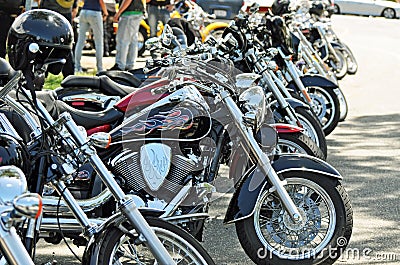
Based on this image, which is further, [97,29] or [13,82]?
[97,29]

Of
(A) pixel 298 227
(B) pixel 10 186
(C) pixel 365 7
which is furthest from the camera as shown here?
(C) pixel 365 7

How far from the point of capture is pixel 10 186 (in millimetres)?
2404

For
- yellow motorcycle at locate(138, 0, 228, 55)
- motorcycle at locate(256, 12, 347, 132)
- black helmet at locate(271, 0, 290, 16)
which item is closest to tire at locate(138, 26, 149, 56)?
yellow motorcycle at locate(138, 0, 228, 55)

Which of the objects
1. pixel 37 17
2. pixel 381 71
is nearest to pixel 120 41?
pixel 381 71

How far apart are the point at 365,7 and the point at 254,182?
1197 inches

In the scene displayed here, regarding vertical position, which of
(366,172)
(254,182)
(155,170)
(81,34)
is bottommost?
(81,34)

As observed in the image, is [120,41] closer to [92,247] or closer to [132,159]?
[132,159]

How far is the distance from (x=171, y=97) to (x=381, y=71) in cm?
1095

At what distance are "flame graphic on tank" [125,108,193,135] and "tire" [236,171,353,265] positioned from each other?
2.12 ft

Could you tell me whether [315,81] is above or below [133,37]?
above

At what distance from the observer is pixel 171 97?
4.80m

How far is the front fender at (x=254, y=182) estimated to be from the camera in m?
4.86

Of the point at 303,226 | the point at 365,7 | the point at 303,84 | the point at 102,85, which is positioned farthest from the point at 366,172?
the point at 365,7

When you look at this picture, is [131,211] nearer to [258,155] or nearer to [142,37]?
[258,155]
